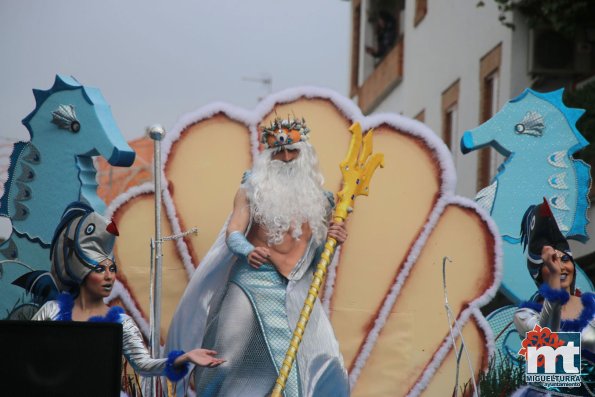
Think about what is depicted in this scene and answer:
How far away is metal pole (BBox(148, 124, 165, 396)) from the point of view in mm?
8227

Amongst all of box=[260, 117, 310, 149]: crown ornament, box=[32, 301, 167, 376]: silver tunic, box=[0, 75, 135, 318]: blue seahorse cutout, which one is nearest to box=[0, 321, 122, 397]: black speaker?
box=[32, 301, 167, 376]: silver tunic

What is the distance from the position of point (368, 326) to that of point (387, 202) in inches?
31.6

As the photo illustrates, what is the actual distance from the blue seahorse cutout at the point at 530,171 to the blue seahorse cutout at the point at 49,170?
93.3 inches

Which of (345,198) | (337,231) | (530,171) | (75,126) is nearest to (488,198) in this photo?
(530,171)

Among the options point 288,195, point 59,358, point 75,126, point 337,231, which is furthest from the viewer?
point 75,126

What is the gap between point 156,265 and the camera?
837 centimetres

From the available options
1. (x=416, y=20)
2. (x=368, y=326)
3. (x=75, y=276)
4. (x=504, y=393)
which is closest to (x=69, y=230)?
(x=75, y=276)

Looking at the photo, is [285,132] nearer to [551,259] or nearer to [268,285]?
[268,285]

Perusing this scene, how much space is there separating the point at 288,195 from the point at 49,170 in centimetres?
176

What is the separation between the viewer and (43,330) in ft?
20.0

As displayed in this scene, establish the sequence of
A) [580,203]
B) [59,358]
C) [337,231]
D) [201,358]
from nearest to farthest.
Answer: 1. [59,358]
2. [201,358]
3. [337,231]
4. [580,203]

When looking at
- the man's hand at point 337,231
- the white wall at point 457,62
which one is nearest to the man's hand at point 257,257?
the man's hand at point 337,231

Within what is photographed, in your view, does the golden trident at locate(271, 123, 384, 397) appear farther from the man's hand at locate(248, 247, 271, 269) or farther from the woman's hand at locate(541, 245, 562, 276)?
the woman's hand at locate(541, 245, 562, 276)

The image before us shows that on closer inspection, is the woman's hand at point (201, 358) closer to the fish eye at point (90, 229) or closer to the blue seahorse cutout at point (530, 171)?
the fish eye at point (90, 229)
